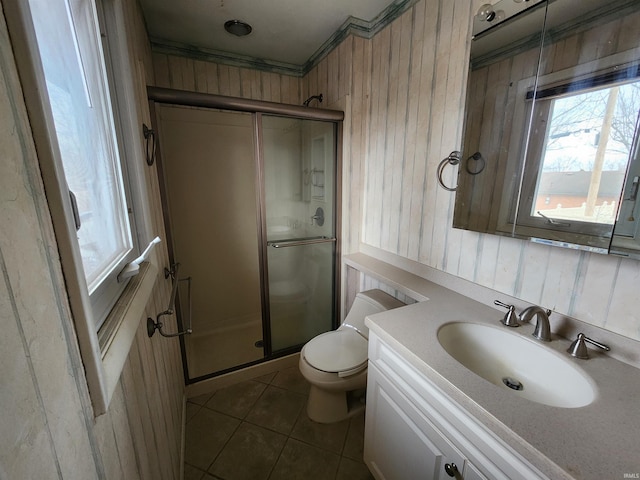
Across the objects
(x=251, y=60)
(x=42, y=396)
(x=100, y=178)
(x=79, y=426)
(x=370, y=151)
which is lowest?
(x=79, y=426)

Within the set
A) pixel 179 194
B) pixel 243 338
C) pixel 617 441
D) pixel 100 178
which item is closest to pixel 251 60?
pixel 179 194

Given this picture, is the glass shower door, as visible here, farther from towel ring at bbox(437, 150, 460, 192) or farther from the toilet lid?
towel ring at bbox(437, 150, 460, 192)

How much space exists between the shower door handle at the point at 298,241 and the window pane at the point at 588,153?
1.39m

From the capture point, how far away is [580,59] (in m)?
0.89

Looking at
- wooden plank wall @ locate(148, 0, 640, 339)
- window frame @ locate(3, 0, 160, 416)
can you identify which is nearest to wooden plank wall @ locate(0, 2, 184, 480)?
window frame @ locate(3, 0, 160, 416)

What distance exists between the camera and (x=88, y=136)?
71 centimetres

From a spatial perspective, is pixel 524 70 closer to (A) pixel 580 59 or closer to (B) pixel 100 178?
(A) pixel 580 59

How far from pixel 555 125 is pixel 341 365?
4.67 ft

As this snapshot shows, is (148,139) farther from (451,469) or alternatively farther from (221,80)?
(451,469)

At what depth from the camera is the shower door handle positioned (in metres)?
2.03

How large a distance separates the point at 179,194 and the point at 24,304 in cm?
225

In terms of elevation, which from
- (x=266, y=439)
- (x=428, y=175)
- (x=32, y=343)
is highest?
(x=428, y=175)

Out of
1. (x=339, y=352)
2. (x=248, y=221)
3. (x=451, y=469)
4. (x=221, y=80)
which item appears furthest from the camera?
(x=248, y=221)

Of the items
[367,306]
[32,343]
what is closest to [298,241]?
[367,306]
